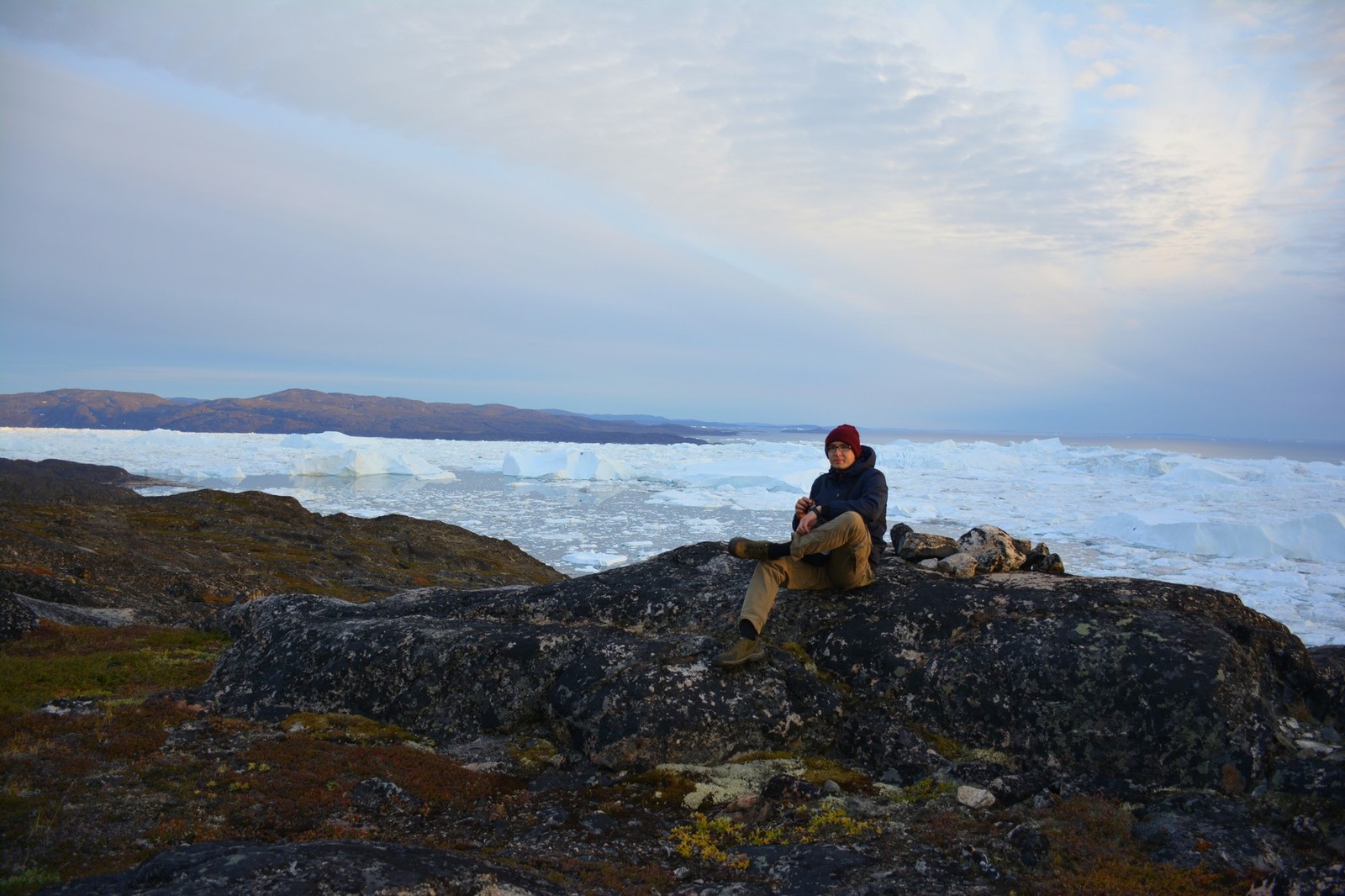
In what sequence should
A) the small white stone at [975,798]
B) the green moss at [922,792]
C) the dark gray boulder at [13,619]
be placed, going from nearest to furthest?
the small white stone at [975,798] → the green moss at [922,792] → the dark gray boulder at [13,619]

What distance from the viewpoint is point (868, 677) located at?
764 cm

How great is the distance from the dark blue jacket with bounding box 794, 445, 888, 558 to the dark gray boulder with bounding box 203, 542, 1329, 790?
3.14ft

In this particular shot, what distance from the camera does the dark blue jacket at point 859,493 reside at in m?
7.71

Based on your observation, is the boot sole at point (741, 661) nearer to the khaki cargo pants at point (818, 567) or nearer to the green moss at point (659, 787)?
the khaki cargo pants at point (818, 567)

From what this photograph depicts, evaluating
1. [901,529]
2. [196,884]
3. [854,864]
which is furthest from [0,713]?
[901,529]

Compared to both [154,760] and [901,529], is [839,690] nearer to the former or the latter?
[901,529]

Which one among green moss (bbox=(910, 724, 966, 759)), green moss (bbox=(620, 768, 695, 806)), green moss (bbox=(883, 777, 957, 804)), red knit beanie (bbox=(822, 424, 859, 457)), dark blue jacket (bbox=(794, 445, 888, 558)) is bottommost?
green moss (bbox=(620, 768, 695, 806))

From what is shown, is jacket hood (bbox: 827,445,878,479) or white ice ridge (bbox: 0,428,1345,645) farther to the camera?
white ice ridge (bbox: 0,428,1345,645)

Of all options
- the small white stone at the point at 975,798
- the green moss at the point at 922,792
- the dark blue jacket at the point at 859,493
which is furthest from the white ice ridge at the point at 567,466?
the small white stone at the point at 975,798

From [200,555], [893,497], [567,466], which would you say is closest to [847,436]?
[200,555]

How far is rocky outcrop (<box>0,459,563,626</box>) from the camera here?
15.7 m

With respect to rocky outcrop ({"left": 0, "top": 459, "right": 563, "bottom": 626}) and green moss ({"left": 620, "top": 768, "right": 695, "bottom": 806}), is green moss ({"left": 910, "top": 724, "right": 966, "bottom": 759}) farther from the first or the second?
rocky outcrop ({"left": 0, "top": 459, "right": 563, "bottom": 626})

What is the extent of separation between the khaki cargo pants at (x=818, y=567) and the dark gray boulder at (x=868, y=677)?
367 mm

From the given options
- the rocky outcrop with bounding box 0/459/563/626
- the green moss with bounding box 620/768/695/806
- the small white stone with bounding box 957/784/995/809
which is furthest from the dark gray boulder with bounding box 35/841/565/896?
the rocky outcrop with bounding box 0/459/563/626
